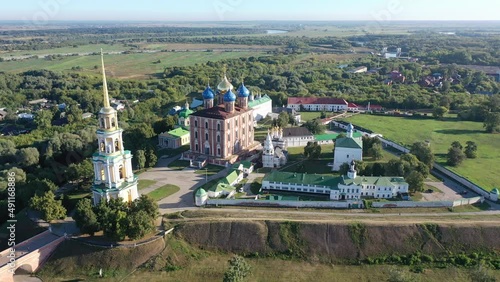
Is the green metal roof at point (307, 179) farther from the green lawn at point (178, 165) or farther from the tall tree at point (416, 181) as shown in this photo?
the green lawn at point (178, 165)

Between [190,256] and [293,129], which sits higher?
[293,129]

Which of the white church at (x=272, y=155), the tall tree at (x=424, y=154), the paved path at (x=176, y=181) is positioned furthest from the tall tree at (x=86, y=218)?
the tall tree at (x=424, y=154)

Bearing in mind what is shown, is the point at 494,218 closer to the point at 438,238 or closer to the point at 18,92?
the point at 438,238

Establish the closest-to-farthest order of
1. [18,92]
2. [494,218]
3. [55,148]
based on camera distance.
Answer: [494,218] → [55,148] → [18,92]

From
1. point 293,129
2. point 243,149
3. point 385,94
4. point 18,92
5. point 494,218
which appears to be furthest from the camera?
point 18,92

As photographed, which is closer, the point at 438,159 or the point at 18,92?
the point at 438,159

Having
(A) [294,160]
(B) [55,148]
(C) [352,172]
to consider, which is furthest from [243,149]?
(B) [55,148]

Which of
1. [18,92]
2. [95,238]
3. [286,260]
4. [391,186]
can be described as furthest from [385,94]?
[18,92]
